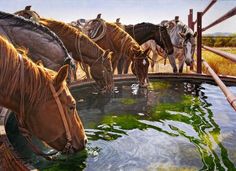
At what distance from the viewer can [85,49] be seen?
6.89m

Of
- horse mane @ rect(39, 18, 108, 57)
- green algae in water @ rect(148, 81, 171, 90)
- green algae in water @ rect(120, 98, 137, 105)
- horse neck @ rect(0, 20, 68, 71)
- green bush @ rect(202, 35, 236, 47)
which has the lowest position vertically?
green algae in water @ rect(120, 98, 137, 105)

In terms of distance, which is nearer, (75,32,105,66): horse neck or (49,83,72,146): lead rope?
(49,83,72,146): lead rope

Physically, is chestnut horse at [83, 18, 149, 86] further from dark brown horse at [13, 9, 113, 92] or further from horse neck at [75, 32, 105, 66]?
horse neck at [75, 32, 105, 66]

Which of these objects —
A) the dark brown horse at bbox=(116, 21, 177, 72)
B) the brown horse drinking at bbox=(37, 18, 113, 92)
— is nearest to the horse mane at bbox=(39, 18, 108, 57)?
the brown horse drinking at bbox=(37, 18, 113, 92)

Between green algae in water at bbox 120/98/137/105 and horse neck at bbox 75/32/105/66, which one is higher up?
horse neck at bbox 75/32/105/66

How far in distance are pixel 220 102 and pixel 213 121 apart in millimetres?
1443

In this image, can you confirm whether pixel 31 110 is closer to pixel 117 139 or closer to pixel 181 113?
pixel 117 139

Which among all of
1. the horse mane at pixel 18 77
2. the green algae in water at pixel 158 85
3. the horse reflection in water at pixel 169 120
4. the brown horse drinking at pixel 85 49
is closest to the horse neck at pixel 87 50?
the brown horse drinking at pixel 85 49

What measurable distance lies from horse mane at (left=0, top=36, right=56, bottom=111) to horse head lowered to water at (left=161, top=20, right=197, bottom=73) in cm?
871

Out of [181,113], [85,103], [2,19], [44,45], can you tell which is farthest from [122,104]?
[2,19]

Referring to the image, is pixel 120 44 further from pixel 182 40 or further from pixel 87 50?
pixel 182 40

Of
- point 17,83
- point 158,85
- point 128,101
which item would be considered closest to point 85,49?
point 128,101

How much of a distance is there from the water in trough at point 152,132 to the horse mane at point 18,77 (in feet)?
1.77

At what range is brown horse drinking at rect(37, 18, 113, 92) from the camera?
6809mm
